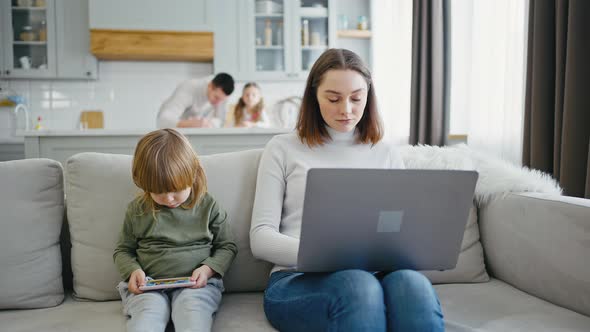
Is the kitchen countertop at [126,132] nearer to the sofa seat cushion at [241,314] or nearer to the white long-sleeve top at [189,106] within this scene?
the white long-sleeve top at [189,106]

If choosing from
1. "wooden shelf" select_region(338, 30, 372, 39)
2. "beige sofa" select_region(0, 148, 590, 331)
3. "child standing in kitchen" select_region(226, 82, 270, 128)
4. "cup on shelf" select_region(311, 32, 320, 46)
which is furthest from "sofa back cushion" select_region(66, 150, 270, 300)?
"wooden shelf" select_region(338, 30, 372, 39)

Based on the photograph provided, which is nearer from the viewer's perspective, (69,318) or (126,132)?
(69,318)

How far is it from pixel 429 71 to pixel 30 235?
9.12 ft

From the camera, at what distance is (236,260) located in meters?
1.40

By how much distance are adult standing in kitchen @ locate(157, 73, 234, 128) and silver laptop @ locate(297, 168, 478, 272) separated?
254 centimetres

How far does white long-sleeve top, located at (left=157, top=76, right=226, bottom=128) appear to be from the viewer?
352cm

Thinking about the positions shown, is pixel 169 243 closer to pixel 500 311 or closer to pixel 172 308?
pixel 172 308

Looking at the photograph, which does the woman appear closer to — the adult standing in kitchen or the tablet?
the tablet

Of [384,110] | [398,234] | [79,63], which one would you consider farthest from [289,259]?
[79,63]

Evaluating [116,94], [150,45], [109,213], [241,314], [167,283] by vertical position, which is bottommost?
[241,314]

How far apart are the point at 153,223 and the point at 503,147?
2044 millimetres

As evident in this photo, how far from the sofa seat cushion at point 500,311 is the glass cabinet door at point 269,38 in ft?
11.9

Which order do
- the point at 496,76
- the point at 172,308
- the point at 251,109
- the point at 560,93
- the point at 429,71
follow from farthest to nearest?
the point at 251,109
the point at 429,71
the point at 496,76
the point at 560,93
the point at 172,308

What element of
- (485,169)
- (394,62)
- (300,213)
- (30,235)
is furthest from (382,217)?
(394,62)
